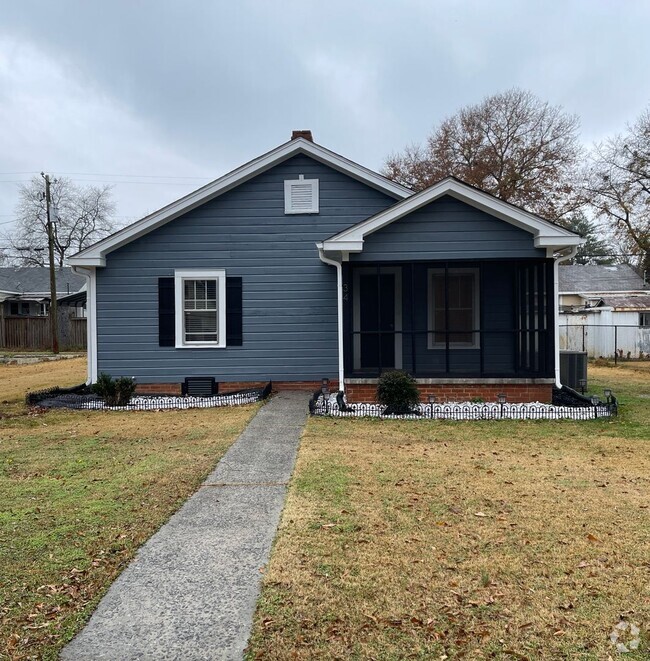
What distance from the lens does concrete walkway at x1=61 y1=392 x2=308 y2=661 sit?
112 inches

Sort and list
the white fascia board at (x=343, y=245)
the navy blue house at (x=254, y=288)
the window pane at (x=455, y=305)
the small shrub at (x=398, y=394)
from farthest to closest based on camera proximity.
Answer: the navy blue house at (x=254, y=288) → the window pane at (x=455, y=305) → the white fascia board at (x=343, y=245) → the small shrub at (x=398, y=394)

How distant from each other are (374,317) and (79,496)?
7962mm

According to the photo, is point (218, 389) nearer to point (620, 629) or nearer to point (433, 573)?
point (433, 573)

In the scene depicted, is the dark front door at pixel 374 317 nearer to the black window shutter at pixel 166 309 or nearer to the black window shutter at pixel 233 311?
the black window shutter at pixel 233 311

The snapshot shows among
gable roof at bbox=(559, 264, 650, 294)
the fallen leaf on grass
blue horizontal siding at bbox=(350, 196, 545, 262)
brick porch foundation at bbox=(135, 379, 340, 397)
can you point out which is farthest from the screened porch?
gable roof at bbox=(559, 264, 650, 294)

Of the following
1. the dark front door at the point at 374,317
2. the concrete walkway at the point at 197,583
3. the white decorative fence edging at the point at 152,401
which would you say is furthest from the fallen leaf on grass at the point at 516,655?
the dark front door at the point at 374,317

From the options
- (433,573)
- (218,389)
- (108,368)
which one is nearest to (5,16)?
(108,368)

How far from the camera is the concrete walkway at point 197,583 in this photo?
2.85m

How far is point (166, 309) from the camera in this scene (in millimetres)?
12219

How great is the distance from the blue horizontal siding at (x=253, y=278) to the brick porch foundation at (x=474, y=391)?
203 centimetres

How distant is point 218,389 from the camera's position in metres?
12.3

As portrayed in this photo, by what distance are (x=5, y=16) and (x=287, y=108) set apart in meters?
10.8

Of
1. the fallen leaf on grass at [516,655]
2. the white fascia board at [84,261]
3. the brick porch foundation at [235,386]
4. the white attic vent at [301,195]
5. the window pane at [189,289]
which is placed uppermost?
the white attic vent at [301,195]

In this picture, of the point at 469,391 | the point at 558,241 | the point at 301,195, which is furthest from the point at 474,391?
the point at 301,195
